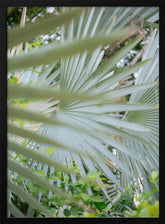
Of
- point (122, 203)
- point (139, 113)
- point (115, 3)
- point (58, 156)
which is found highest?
point (115, 3)

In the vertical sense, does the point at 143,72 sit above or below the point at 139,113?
above

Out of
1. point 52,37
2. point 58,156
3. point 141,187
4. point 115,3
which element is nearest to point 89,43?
point 115,3

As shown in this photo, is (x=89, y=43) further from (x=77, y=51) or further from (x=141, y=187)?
(x=141, y=187)

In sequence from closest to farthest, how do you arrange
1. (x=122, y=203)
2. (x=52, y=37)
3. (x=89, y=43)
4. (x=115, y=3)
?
(x=89, y=43), (x=115, y=3), (x=122, y=203), (x=52, y=37)

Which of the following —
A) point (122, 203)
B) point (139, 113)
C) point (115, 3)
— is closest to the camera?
point (115, 3)

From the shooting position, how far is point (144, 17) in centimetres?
134

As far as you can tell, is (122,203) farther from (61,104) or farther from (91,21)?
(91,21)

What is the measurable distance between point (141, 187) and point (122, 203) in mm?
136

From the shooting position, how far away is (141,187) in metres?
1.36

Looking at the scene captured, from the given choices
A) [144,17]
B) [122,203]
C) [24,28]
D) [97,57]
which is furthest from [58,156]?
[24,28]

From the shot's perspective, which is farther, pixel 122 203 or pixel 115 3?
pixel 122 203

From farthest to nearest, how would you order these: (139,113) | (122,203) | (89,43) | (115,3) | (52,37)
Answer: (52,37), (139,113), (122,203), (115,3), (89,43)

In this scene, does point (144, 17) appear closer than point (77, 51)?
No

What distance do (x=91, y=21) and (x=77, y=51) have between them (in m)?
1.08
